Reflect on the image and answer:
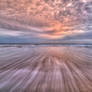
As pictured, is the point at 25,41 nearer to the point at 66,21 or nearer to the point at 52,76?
the point at 66,21

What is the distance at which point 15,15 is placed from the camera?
1227mm

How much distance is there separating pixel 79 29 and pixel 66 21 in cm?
17

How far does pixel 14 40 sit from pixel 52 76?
0.97 m

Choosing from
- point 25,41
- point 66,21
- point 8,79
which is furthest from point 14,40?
point 8,79

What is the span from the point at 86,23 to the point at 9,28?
83 cm

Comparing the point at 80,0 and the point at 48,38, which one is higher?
the point at 80,0

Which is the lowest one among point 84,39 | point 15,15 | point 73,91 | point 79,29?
point 73,91

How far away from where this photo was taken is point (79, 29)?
4.06 ft

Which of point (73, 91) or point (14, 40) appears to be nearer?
point (73, 91)

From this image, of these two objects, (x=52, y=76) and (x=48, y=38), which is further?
(x=48, y=38)

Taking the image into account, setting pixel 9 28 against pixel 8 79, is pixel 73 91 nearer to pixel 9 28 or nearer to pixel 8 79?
pixel 8 79

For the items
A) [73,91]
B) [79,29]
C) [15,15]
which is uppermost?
[15,15]

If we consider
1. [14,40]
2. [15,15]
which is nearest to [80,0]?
[15,15]

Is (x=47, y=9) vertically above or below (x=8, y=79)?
above
